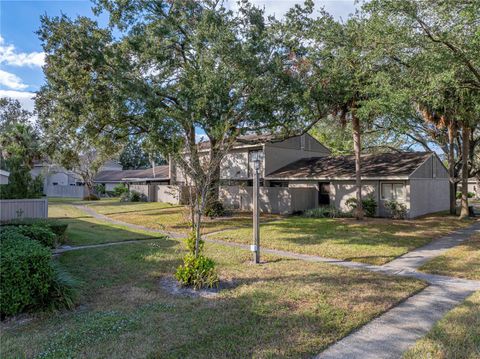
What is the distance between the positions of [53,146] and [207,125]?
329 inches

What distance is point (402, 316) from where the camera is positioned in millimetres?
5648

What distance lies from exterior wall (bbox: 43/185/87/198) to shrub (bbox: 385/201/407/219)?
36463mm

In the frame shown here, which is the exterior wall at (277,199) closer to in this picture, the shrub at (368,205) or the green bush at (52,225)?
the shrub at (368,205)

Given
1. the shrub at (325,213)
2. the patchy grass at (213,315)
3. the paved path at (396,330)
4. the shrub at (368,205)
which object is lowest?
the paved path at (396,330)

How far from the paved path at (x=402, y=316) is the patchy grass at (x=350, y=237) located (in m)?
0.75

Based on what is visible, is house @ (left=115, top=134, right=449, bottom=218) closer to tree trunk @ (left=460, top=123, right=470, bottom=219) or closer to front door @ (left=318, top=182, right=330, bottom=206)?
front door @ (left=318, top=182, right=330, bottom=206)

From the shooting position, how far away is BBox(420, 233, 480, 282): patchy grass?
28.0 ft

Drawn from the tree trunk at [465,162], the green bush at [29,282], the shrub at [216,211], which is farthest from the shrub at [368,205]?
the green bush at [29,282]

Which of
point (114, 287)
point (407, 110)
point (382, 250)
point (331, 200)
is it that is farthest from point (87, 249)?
point (331, 200)

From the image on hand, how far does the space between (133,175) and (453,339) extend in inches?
1618

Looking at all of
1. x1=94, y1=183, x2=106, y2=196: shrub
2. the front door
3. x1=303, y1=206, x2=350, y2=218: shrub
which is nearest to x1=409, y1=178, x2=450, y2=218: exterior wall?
x1=303, y1=206, x2=350, y2=218: shrub

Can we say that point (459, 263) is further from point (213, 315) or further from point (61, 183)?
point (61, 183)

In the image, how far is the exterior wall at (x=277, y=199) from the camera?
74.6 feet

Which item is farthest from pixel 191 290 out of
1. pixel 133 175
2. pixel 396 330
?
pixel 133 175
